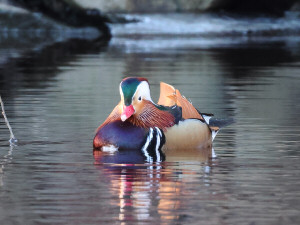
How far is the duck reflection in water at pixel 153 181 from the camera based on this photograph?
5980mm

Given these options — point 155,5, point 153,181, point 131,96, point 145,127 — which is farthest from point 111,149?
point 155,5

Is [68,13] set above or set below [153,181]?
below

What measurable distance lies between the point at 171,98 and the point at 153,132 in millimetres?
663

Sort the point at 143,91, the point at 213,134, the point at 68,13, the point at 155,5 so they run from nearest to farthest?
the point at 143,91
the point at 213,134
the point at 155,5
the point at 68,13

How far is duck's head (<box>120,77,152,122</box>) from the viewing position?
8.29 meters

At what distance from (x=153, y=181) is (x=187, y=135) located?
60.7 inches

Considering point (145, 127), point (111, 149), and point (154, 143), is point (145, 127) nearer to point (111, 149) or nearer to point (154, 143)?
point (154, 143)

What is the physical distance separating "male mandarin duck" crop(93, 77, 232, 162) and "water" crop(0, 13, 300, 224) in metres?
0.21

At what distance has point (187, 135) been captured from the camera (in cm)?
852

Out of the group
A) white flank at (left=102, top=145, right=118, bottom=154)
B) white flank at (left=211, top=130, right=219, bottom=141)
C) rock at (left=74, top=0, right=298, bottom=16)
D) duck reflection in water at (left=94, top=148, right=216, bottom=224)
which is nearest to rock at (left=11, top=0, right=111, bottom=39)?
rock at (left=74, top=0, right=298, bottom=16)

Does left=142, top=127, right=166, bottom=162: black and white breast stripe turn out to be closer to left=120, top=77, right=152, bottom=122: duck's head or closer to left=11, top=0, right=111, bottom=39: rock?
left=120, top=77, right=152, bottom=122: duck's head

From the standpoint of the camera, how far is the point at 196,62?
19453 millimetres

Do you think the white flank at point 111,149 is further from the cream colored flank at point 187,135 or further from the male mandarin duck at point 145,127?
the cream colored flank at point 187,135

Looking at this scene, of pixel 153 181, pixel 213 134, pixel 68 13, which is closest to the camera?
pixel 153 181
